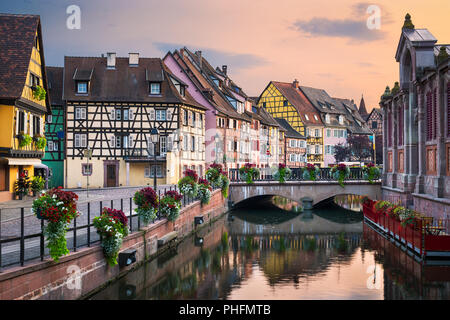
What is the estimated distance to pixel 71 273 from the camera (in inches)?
596

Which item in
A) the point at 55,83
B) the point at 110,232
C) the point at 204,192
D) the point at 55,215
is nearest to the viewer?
the point at 55,215

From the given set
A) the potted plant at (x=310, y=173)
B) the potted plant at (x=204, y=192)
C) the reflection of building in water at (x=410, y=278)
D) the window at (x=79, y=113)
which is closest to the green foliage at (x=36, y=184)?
the potted plant at (x=204, y=192)

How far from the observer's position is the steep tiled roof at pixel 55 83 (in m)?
49.0

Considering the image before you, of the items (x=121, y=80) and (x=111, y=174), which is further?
(x=121, y=80)

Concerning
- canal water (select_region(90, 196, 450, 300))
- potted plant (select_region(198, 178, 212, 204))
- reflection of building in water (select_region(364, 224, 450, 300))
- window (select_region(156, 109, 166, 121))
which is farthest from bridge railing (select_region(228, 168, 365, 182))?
reflection of building in water (select_region(364, 224, 450, 300))

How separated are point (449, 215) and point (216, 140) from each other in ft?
111

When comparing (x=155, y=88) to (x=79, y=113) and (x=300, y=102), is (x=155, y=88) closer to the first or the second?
(x=79, y=113)

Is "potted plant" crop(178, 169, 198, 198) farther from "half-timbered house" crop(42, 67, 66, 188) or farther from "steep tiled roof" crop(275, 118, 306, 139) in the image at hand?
"steep tiled roof" crop(275, 118, 306, 139)

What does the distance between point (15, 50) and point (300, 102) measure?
206 ft

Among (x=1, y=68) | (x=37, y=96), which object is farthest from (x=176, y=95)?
(x=1, y=68)

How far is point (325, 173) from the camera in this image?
1996 inches

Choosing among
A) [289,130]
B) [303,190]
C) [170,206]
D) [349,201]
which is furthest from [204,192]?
[289,130]

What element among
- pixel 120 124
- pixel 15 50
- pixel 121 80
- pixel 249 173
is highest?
pixel 121 80
